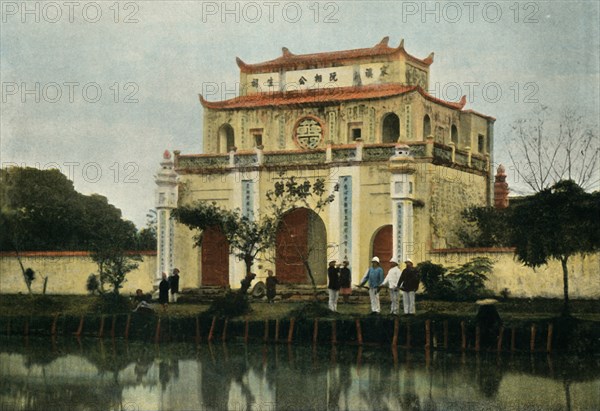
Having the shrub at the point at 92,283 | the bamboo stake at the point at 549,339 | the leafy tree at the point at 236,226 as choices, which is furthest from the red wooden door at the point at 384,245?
the bamboo stake at the point at 549,339

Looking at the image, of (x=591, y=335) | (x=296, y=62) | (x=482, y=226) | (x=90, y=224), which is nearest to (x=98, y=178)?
(x=90, y=224)

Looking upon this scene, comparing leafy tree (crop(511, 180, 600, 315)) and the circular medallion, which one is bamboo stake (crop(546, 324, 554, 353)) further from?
the circular medallion

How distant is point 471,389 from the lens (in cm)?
1462

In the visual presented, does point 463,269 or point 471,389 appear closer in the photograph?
point 471,389

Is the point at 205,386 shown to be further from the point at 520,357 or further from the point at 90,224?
the point at 90,224

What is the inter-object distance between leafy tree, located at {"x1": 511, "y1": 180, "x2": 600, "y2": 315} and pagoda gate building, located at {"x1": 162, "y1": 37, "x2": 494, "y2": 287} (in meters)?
4.45

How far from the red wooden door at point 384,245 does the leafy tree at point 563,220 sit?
549cm

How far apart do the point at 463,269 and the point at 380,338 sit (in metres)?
4.69

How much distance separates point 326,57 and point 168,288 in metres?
6.36

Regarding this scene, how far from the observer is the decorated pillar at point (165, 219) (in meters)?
26.0

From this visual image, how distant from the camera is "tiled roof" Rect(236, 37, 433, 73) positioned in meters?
26.5

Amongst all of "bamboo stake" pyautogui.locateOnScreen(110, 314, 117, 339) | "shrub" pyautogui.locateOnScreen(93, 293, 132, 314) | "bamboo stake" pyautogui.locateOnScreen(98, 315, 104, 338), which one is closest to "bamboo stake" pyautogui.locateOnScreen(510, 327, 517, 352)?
"bamboo stake" pyautogui.locateOnScreen(110, 314, 117, 339)

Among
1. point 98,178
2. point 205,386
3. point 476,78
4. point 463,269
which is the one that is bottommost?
point 205,386

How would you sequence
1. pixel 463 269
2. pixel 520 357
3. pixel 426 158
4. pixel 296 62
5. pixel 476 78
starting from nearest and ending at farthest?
pixel 520 357, pixel 476 78, pixel 463 269, pixel 426 158, pixel 296 62
